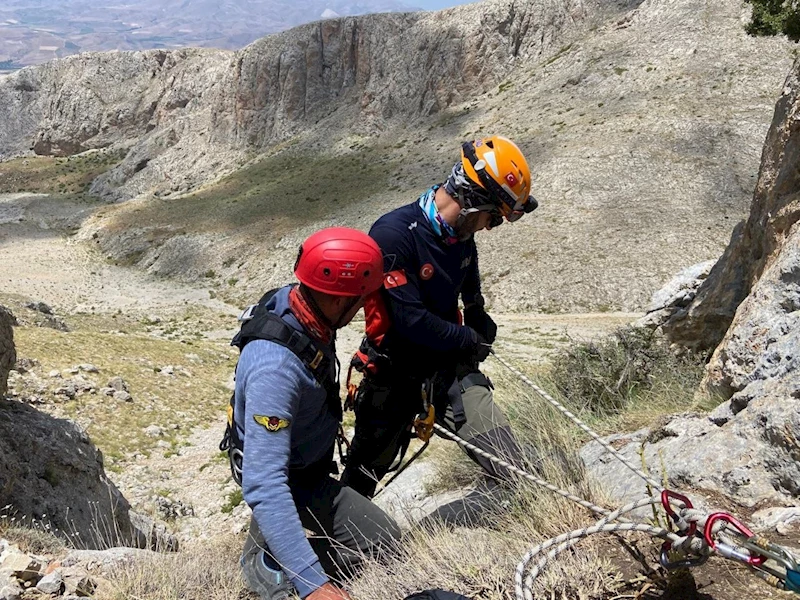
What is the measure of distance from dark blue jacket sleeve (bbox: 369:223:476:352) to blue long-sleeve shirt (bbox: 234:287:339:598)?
41.6 inches

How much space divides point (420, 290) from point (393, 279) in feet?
0.95

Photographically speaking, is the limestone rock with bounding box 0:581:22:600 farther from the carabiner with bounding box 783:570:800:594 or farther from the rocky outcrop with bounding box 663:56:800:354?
the rocky outcrop with bounding box 663:56:800:354

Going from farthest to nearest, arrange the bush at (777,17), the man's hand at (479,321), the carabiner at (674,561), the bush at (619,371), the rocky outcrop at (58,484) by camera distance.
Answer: the bush at (777,17) < the bush at (619,371) < the rocky outcrop at (58,484) < the man's hand at (479,321) < the carabiner at (674,561)

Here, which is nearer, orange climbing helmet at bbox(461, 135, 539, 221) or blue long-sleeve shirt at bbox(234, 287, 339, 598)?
blue long-sleeve shirt at bbox(234, 287, 339, 598)

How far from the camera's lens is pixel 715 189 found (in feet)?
91.7

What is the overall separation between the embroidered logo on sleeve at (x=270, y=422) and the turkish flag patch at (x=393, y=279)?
1.39 metres

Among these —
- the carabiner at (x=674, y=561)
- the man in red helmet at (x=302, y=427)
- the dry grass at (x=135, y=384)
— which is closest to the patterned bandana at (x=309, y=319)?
the man in red helmet at (x=302, y=427)

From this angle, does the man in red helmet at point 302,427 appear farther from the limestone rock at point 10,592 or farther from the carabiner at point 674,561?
the carabiner at point 674,561

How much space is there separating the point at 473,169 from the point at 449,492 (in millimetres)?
2604

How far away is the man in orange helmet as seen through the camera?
388cm

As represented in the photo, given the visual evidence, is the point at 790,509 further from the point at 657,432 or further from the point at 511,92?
the point at 511,92

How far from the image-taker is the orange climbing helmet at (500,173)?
152 inches

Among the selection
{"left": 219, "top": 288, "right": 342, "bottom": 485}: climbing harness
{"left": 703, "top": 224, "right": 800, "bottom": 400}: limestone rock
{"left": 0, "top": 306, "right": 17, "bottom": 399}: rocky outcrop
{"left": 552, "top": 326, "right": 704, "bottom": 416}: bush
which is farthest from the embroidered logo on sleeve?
{"left": 0, "top": 306, "right": 17, "bottom": 399}: rocky outcrop

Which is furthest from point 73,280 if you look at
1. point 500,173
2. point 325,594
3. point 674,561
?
point 674,561
